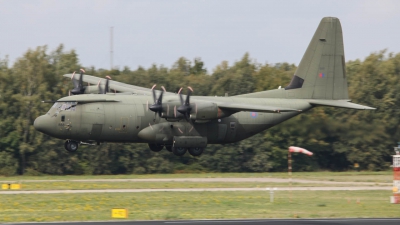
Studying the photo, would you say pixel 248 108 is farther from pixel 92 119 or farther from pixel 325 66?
pixel 92 119

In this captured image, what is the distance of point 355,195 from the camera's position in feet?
90.0

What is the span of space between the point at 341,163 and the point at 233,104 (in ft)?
56.8

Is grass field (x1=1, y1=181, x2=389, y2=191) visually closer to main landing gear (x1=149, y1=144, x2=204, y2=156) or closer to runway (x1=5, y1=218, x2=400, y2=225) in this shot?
main landing gear (x1=149, y1=144, x2=204, y2=156)

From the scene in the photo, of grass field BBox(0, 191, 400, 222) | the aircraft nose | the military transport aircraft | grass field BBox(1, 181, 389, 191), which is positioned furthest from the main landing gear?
grass field BBox(0, 191, 400, 222)

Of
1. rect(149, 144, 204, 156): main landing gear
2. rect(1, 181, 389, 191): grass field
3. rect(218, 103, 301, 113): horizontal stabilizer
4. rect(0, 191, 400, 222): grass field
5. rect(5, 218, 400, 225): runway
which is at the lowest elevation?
rect(0, 191, 400, 222): grass field

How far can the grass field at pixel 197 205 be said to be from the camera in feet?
70.2

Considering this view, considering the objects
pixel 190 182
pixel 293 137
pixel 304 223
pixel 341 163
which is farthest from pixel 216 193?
pixel 341 163

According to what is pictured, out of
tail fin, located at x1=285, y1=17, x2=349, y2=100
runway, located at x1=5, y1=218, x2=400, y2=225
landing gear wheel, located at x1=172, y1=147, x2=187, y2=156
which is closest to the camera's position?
runway, located at x1=5, y1=218, x2=400, y2=225

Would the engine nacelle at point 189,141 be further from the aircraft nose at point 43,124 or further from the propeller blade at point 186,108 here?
the aircraft nose at point 43,124

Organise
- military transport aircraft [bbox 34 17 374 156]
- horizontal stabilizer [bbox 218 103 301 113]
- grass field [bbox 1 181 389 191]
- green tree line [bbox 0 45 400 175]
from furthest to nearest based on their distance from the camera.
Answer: green tree line [bbox 0 45 400 175] < military transport aircraft [bbox 34 17 374 156] < horizontal stabilizer [bbox 218 103 301 113] < grass field [bbox 1 181 389 191]

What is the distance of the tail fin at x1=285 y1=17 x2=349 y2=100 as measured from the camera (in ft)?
120

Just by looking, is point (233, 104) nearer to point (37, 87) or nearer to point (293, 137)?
point (293, 137)

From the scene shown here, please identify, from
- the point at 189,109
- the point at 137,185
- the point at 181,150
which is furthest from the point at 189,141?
the point at 137,185

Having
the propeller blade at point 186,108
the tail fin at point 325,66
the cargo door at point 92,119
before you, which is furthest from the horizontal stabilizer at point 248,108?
the cargo door at point 92,119
